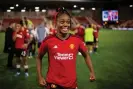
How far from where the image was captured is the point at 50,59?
4668mm

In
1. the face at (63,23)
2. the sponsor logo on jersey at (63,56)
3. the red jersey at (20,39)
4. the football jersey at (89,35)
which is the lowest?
the football jersey at (89,35)

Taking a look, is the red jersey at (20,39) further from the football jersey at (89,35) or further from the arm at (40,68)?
the football jersey at (89,35)

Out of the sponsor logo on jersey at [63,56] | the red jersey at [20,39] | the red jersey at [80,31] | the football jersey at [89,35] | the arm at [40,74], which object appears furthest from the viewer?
the football jersey at [89,35]

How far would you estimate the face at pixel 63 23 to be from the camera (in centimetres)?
459

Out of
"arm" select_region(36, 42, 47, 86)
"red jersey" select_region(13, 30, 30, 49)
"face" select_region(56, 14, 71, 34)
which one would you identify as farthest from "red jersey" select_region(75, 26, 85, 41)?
"face" select_region(56, 14, 71, 34)

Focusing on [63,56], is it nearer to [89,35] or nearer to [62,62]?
[62,62]

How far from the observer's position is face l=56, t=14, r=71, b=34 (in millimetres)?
4586

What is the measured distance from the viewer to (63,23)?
15.1 ft

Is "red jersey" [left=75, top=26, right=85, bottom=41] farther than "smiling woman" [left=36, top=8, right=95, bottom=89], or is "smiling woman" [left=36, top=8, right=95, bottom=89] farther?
"red jersey" [left=75, top=26, right=85, bottom=41]

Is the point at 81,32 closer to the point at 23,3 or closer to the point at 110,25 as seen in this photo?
the point at 23,3

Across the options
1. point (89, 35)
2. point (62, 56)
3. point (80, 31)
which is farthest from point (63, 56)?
point (89, 35)

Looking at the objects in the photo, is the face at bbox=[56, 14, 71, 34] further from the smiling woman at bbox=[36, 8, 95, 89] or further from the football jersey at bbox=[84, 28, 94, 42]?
the football jersey at bbox=[84, 28, 94, 42]

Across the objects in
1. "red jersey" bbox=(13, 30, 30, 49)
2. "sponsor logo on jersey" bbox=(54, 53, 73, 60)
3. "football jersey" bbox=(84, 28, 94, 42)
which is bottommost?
"football jersey" bbox=(84, 28, 94, 42)

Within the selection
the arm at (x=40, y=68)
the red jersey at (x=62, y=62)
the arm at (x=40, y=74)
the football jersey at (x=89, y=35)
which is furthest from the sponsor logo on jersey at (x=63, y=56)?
the football jersey at (x=89, y=35)
